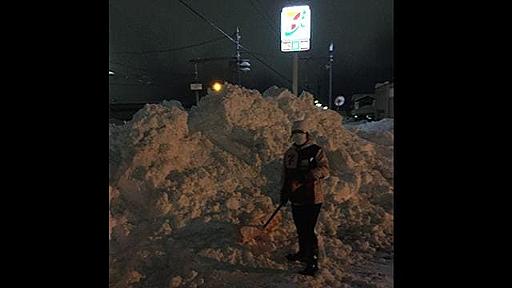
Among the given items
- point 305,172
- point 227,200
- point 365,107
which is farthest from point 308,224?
point 365,107

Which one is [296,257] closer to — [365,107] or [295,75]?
[295,75]

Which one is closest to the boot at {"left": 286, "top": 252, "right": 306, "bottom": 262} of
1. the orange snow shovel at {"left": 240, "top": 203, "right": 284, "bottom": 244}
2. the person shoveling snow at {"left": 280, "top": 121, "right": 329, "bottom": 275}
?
the person shoveling snow at {"left": 280, "top": 121, "right": 329, "bottom": 275}

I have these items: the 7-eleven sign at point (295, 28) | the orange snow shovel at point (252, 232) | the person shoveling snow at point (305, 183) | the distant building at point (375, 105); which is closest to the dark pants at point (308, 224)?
the person shoveling snow at point (305, 183)

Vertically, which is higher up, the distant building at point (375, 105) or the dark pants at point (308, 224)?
the distant building at point (375, 105)

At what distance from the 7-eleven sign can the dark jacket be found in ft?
47.8

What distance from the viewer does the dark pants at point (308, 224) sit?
486 cm

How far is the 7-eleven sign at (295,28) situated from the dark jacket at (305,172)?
47.8 feet

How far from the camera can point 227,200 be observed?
23.8 ft

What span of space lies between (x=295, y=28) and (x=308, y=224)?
16.3 meters

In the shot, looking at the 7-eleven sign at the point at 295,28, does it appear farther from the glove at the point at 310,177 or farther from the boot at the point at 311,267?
the boot at the point at 311,267

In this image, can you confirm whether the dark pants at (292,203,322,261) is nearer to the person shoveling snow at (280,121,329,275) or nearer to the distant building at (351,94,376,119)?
the person shoveling snow at (280,121,329,275)
